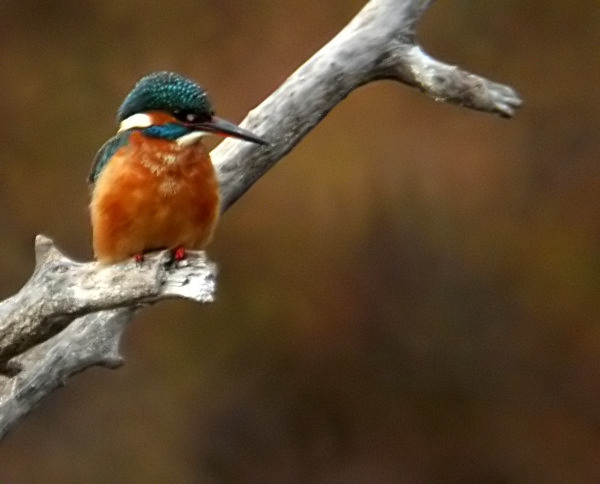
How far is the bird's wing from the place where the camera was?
2320 millimetres

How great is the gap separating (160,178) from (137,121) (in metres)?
0.14

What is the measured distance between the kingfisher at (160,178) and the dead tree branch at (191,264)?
11 cm

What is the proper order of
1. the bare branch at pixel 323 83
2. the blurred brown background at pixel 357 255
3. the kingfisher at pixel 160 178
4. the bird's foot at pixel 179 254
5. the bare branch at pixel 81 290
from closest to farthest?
the bare branch at pixel 81 290 < the bird's foot at pixel 179 254 < the kingfisher at pixel 160 178 < the bare branch at pixel 323 83 < the blurred brown background at pixel 357 255

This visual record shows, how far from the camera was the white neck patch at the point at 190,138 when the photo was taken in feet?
7.52

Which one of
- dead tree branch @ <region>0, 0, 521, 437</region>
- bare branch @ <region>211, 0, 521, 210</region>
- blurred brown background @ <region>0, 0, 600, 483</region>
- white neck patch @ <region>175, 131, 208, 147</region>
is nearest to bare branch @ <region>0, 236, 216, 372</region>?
dead tree branch @ <region>0, 0, 521, 437</region>

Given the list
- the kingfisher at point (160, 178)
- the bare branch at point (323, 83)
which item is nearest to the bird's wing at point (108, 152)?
the kingfisher at point (160, 178)

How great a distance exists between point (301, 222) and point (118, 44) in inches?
36.6

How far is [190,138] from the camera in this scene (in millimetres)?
2297

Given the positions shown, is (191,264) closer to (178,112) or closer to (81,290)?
(81,290)

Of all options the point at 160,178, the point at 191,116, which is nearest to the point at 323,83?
the point at 191,116

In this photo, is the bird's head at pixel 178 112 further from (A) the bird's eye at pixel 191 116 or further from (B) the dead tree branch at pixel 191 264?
(B) the dead tree branch at pixel 191 264

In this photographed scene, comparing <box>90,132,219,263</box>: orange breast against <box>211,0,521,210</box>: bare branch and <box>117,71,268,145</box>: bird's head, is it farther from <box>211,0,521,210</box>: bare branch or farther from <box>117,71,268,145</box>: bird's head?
<box>211,0,521,210</box>: bare branch

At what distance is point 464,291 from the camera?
4.61 m

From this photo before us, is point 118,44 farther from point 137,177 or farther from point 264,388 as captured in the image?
point 137,177
